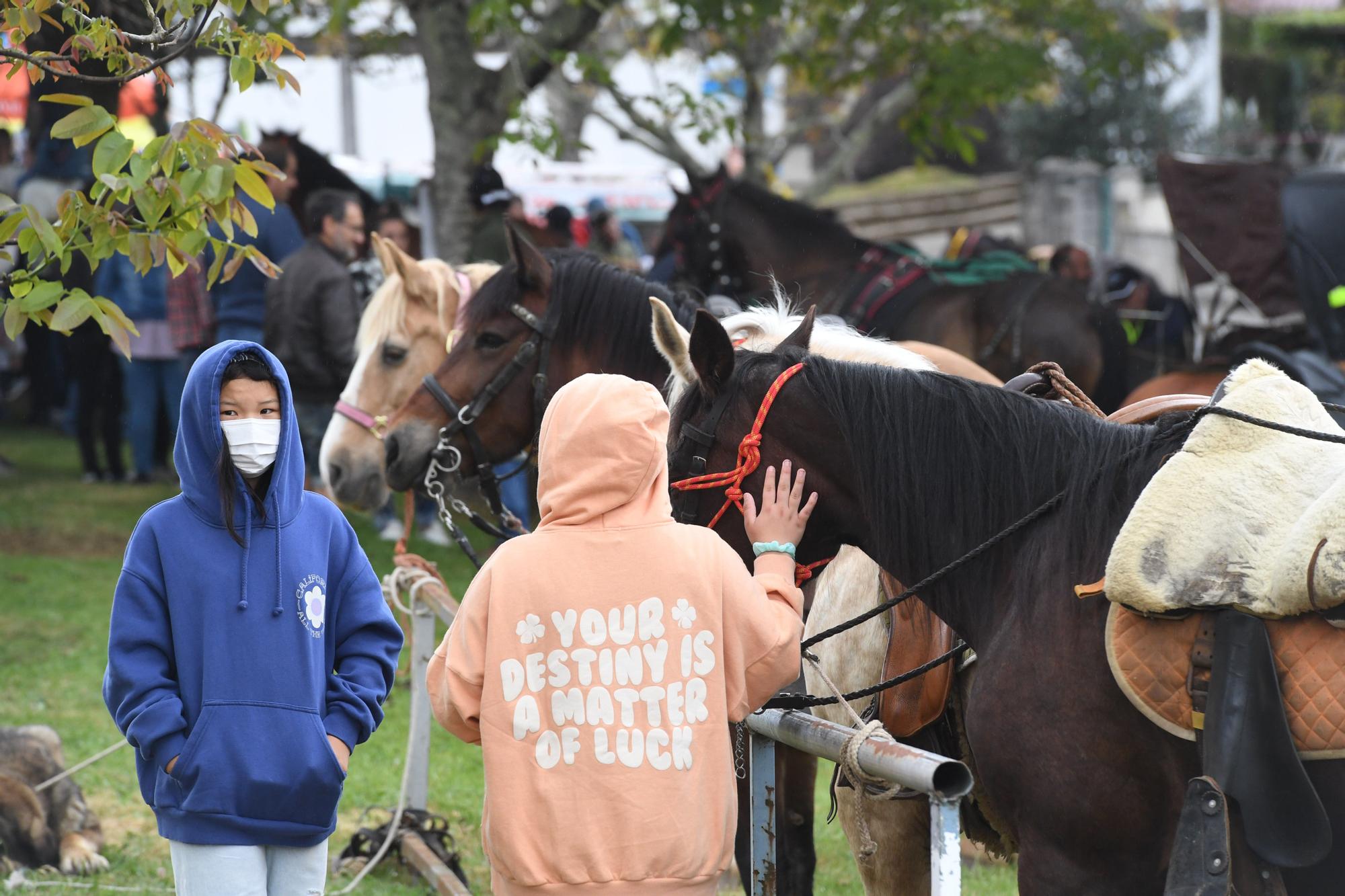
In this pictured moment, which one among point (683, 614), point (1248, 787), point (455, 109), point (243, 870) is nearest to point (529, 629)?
point (683, 614)

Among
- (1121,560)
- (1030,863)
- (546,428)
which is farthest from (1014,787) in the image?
(546,428)

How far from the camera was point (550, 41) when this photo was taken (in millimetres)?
9617

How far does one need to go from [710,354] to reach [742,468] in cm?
24

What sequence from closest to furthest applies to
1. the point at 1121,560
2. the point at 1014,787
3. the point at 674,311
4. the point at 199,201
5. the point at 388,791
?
the point at 1121,560
the point at 1014,787
the point at 199,201
the point at 674,311
the point at 388,791

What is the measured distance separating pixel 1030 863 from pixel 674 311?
7.11 feet

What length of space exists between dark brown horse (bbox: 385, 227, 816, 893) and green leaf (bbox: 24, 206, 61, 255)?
192 centimetres

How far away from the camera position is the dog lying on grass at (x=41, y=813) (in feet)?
15.1

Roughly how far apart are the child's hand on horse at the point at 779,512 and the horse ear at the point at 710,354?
0.74ft

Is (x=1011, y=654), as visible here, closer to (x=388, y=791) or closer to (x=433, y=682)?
(x=433, y=682)

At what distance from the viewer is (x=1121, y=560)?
235 centimetres

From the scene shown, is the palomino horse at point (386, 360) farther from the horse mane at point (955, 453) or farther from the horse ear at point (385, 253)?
the horse mane at point (955, 453)

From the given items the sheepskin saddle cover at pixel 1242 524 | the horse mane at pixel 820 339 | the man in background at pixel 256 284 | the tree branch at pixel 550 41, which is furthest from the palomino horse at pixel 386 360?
the sheepskin saddle cover at pixel 1242 524

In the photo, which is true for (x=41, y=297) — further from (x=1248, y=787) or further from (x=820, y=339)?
(x=1248, y=787)

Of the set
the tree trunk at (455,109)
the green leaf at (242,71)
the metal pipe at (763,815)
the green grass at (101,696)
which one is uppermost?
the tree trunk at (455,109)
